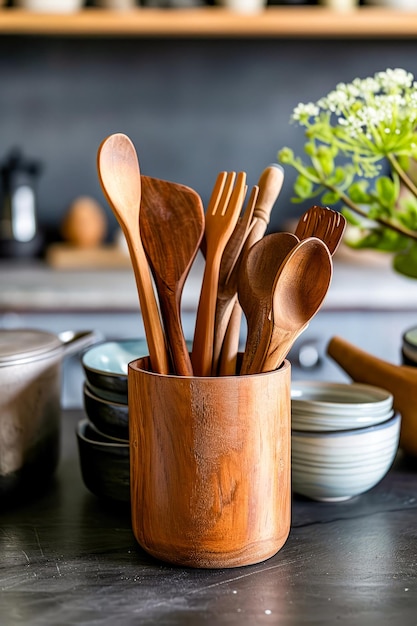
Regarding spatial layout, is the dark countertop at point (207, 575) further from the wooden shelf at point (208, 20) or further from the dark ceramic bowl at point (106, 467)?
the wooden shelf at point (208, 20)

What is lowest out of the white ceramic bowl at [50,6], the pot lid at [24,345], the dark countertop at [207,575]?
the dark countertop at [207,575]

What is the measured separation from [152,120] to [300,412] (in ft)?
6.27

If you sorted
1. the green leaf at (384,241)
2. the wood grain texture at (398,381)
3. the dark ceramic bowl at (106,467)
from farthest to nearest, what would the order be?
the green leaf at (384,241) < the wood grain texture at (398,381) < the dark ceramic bowl at (106,467)

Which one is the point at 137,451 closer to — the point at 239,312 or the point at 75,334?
the point at 239,312

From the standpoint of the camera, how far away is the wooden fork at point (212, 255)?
622 mm

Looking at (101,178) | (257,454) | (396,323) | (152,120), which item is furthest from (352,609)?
(152,120)

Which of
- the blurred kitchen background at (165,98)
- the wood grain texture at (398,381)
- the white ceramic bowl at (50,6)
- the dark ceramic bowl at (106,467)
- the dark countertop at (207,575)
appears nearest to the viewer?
the dark countertop at (207,575)

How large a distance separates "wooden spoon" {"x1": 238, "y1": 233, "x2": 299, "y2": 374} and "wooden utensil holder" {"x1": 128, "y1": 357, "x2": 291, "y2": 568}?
0.10ft

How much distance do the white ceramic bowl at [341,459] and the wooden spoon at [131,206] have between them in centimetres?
17

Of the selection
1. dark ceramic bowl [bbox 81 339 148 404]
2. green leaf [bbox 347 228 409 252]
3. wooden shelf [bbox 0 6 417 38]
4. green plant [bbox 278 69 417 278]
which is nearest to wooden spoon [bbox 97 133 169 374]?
dark ceramic bowl [bbox 81 339 148 404]

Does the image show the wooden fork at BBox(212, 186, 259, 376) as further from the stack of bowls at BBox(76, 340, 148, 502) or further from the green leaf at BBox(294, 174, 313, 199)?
the green leaf at BBox(294, 174, 313, 199)

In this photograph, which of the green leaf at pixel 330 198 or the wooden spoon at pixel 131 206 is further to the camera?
the green leaf at pixel 330 198

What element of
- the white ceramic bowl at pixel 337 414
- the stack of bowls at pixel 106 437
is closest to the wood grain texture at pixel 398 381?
the white ceramic bowl at pixel 337 414

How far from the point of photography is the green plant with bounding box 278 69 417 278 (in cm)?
77
